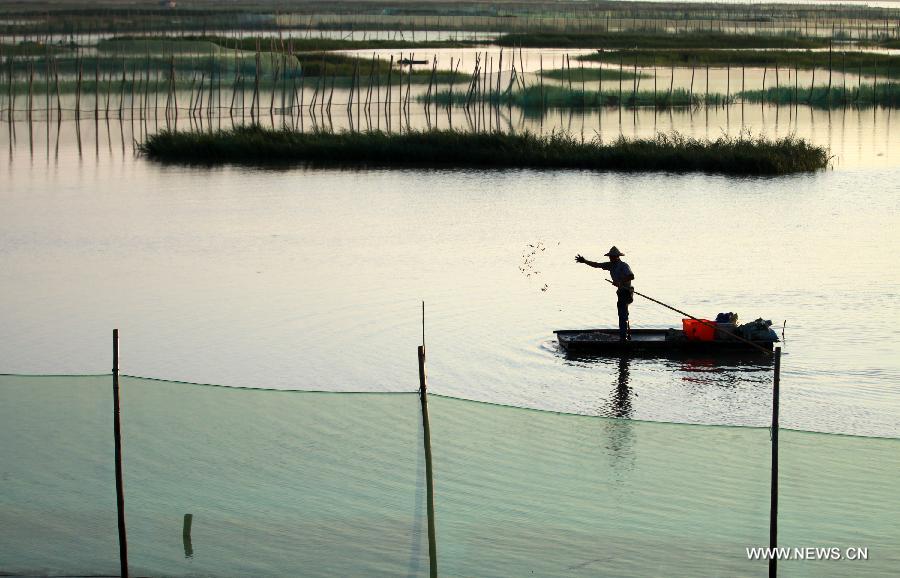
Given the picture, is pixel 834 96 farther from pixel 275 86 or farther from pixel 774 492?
pixel 774 492

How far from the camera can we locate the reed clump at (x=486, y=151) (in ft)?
119

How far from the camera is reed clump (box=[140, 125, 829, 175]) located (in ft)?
119

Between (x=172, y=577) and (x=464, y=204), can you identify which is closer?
(x=172, y=577)

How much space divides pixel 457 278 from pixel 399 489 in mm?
14866

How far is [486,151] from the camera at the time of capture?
127 ft

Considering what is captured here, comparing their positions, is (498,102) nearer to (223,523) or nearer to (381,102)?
(381,102)

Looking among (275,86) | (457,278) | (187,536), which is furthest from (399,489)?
(275,86)

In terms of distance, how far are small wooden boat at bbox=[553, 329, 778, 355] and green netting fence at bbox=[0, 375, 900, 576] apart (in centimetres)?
782

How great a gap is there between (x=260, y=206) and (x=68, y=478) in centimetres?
2411

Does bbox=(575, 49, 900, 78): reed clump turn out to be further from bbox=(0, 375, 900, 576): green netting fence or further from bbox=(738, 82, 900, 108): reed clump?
bbox=(0, 375, 900, 576): green netting fence

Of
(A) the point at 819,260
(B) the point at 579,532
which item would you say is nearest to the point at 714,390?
(B) the point at 579,532

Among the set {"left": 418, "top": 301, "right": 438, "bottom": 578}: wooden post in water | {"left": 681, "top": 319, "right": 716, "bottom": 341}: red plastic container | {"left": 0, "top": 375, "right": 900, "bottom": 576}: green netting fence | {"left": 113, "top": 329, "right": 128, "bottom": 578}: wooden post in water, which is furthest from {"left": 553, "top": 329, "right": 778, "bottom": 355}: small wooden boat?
{"left": 113, "top": 329, "right": 128, "bottom": 578}: wooden post in water

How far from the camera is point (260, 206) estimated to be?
1286 inches

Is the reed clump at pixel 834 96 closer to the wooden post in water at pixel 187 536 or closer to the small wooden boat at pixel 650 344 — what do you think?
the small wooden boat at pixel 650 344
